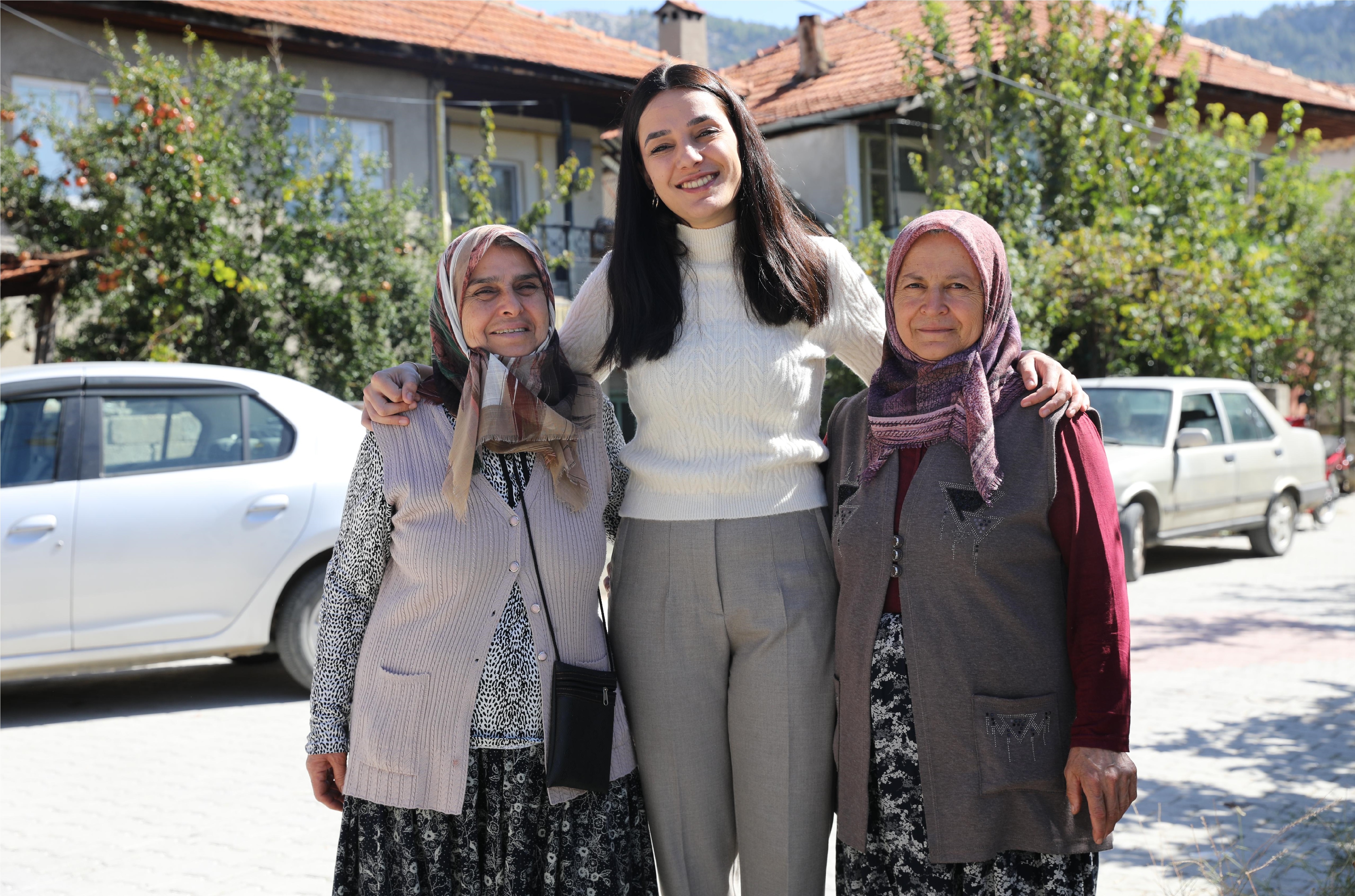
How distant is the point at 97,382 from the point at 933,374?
5.18 metres

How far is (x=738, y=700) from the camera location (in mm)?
2699

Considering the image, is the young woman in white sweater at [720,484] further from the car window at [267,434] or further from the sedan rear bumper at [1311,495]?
the sedan rear bumper at [1311,495]

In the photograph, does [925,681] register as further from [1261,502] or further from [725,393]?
[1261,502]

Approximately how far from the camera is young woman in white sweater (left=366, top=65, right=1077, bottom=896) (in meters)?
2.67

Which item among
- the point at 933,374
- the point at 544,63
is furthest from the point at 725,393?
the point at 544,63

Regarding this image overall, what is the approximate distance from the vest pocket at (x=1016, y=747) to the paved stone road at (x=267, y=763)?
5.63 feet

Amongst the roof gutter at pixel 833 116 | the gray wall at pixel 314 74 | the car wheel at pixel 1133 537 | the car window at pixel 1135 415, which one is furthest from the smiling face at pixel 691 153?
the roof gutter at pixel 833 116

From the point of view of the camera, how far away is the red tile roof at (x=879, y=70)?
1911 centimetres

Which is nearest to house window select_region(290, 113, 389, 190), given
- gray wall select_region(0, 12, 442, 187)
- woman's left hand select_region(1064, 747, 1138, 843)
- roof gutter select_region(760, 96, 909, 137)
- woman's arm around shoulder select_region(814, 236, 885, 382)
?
gray wall select_region(0, 12, 442, 187)

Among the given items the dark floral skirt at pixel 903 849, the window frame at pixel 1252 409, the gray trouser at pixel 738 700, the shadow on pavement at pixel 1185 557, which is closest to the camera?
the dark floral skirt at pixel 903 849

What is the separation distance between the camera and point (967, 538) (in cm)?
243

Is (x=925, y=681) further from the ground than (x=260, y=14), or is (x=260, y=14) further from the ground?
(x=260, y=14)

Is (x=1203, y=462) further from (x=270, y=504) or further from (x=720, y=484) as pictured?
(x=720, y=484)

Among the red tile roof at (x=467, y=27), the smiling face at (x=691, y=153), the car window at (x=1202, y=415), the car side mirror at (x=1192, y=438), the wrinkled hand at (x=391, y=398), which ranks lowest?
the car side mirror at (x=1192, y=438)
